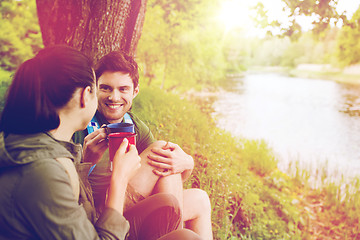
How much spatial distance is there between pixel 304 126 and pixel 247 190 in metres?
9.50

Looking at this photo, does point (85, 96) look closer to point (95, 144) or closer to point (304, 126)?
point (95, 144)

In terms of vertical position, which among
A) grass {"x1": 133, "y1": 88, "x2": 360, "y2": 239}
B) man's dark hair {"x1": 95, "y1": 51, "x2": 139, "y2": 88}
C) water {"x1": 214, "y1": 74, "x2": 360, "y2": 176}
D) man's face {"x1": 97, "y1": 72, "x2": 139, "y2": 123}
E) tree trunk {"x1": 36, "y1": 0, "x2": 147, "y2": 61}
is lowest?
water {"x1": 214, "y1": 74, "x2": 360, "y2": 176}

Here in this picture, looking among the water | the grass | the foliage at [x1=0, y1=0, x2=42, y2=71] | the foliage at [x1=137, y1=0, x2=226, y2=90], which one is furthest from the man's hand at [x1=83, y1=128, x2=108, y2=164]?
the foliage at [x1=0, y1=0, x2=42, y2=71]

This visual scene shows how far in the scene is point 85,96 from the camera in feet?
4.21

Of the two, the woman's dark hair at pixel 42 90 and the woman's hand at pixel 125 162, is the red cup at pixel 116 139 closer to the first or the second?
the woman's hand at pixel 125 162

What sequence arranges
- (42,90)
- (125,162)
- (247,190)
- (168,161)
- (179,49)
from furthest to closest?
(179,49) < (247,190) < (168,161) < (125,162) < (42,90)

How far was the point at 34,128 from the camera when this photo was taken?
1138 mm

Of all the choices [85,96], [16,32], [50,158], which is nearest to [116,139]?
[85,96]

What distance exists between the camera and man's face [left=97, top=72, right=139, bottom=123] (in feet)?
7.29

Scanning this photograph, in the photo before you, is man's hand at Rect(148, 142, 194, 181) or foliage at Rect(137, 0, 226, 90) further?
foliage at Rect(137, 0, 226, 90)

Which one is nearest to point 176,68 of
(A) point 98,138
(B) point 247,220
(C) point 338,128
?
(C) point 338,128

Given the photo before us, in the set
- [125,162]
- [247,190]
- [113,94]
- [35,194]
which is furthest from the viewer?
[247,190]

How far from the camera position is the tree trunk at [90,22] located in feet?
9.26

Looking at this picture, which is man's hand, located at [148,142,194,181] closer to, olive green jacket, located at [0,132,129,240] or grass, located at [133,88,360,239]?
olive green jacket, located at [0,132,129,240]
